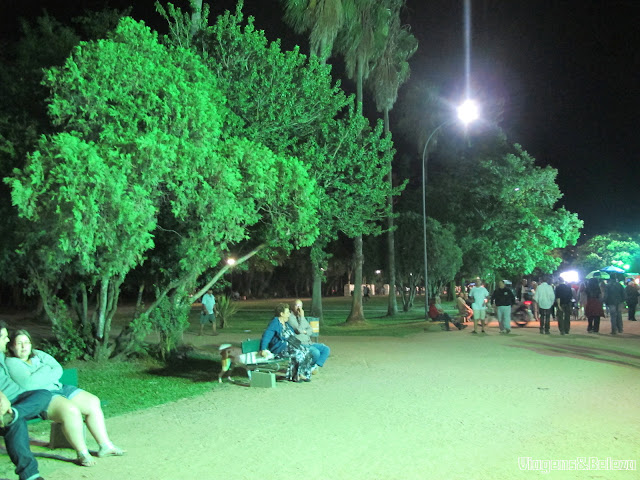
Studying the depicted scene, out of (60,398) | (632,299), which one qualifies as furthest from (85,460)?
(632,299)

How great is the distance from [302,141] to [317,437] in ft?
30.9

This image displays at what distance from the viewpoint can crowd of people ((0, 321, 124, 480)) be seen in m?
5.51

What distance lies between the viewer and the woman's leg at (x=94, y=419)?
6.16m

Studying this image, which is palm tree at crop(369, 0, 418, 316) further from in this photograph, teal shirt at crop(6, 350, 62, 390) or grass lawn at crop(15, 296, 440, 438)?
teal shirt at crop(6, 350, 62, 390)

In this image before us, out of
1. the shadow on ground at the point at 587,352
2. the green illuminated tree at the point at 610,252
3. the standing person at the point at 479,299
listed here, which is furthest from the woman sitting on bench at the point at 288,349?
the green illuminated tree at the point at 610,252

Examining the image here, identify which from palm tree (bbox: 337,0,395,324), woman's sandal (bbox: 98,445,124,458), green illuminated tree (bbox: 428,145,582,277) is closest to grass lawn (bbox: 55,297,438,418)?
woman's sandal (bbox: 98,445,124,458)

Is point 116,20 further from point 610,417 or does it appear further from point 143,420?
point 610,417

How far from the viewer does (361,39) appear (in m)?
25.1

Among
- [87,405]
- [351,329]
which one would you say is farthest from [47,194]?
[351,329]

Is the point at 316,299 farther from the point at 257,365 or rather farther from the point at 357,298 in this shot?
the point at 257,365

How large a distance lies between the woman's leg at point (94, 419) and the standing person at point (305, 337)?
525 cm

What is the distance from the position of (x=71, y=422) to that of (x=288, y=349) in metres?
5.31

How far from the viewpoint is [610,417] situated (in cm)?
781

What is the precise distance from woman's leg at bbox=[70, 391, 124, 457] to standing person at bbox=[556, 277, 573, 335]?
15.1 metres
